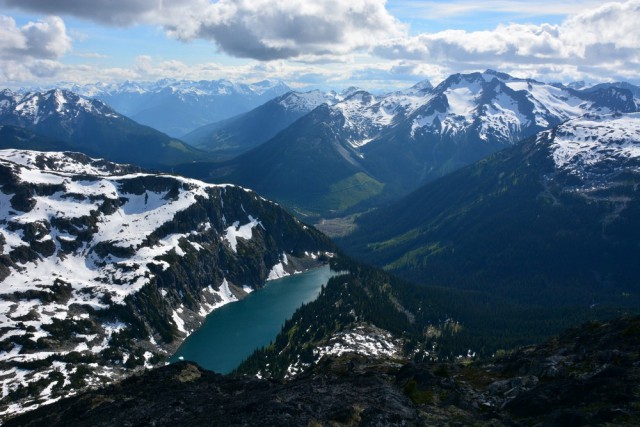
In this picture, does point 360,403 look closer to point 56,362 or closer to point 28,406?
point 28,406

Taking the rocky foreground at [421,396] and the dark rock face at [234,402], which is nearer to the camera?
the rocky foreground at [421,396]

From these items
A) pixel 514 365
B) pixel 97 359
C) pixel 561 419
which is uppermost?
pixel 561 419

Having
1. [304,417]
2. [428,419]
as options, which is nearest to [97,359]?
[304,417]

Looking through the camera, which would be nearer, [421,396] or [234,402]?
[421,396]

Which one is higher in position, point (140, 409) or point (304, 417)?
point (304, 417)

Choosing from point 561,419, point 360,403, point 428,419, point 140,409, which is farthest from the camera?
point 140,409

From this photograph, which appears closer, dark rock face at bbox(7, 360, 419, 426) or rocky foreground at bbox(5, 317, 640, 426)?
rocky foreground at bbox(5, 317, 640, 426)

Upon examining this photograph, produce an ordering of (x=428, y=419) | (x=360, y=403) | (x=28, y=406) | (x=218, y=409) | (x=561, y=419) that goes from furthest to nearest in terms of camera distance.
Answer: (x=28, y=406) < (x=218, y=409) < (x=360, y=403) < (x=428, y=419) < (x=561, y=419)

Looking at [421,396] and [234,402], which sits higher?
[421,396]
